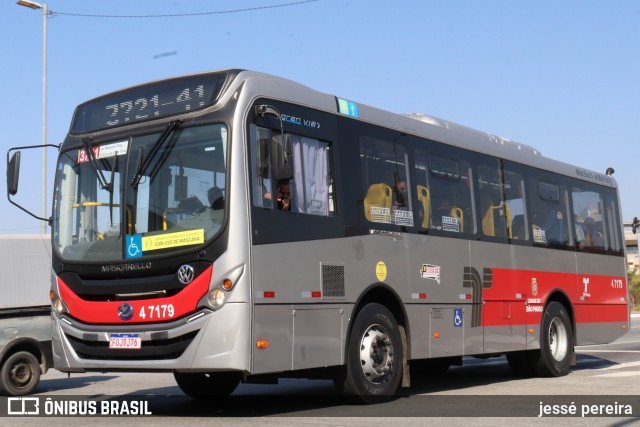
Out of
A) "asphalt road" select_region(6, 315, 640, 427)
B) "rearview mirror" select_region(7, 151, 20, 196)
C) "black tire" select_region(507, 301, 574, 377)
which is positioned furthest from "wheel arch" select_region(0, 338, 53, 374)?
"black tire" select_region(507, 301, 574, 377)

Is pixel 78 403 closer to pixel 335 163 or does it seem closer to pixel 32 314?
pixel 32 314

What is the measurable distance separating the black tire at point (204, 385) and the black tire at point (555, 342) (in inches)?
210

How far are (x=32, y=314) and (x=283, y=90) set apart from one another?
6394mm

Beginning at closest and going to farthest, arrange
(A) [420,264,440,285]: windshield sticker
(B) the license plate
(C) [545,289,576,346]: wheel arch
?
(B) the license plate → (A) [420,264,440,285]: windshield sticker → (C) [545,289,576,346]: wheel arch

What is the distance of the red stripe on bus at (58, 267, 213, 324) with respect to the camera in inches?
352

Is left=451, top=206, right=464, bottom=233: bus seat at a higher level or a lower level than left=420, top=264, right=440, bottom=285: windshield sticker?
higher

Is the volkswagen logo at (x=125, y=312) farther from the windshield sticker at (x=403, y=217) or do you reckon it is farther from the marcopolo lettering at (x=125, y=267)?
the windshield sticker at (x=403, y=217)

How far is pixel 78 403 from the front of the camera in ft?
39.3

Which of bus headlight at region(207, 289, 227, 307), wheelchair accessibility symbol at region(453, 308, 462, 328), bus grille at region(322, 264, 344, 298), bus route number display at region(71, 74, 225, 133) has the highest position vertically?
bus route number display at region(71, 74, 225, 133)

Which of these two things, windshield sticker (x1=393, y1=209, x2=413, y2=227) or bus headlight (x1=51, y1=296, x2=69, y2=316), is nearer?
bus headlight (x1=51, y1=296, x2=69, y2=316)

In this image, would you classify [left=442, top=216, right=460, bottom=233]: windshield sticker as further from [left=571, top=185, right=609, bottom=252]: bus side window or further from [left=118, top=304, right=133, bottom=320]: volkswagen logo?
[left=118, top=304, right=133, bottom=320]: volkswagen logo

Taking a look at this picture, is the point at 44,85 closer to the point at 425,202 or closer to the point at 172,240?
the point at 425,202

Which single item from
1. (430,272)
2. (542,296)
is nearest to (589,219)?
(542,296)

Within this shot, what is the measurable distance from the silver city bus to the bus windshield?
0.05 ft
